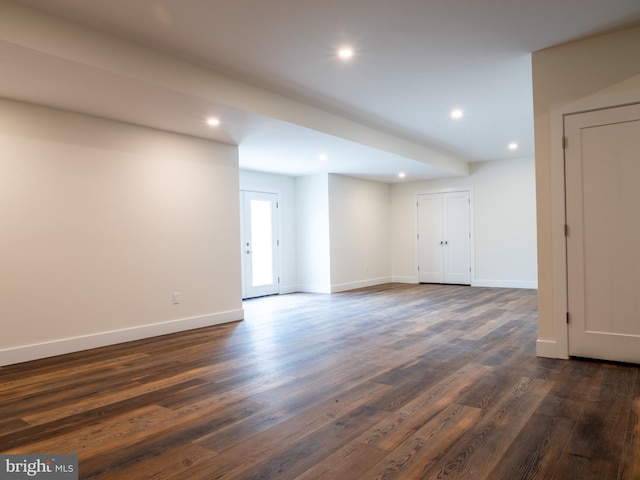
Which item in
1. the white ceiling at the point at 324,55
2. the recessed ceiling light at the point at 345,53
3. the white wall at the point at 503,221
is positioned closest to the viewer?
the white ceiling at the point at 324,55

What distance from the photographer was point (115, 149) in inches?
180

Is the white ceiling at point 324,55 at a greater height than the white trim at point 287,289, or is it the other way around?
the white ceiling at point 324,55

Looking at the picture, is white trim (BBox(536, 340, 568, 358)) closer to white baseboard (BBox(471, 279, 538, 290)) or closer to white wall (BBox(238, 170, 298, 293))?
white baseboard (BBox(471, 279, 538, 290))

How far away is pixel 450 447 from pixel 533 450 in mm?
387

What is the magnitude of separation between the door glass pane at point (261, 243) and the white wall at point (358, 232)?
48.8 inches

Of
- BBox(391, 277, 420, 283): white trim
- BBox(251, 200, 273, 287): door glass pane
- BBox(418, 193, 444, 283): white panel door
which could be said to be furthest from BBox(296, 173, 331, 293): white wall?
BBox(418, 193, 444, 283): white panel door

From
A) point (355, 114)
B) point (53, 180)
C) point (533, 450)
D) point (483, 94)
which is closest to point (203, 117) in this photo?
point (53, 180)

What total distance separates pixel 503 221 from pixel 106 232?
7.57m

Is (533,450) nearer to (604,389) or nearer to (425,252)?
(604,389)

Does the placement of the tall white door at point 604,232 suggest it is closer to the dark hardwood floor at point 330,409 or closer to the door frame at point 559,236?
the door frame at point 559,236

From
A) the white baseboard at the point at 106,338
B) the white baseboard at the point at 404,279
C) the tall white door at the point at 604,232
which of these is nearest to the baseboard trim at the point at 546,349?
the tall white door at the point at 604,232

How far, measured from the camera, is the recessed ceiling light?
3.68 metres

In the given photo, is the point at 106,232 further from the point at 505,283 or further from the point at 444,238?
the point at 505,283

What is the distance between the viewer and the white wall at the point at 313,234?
27.9 feet
